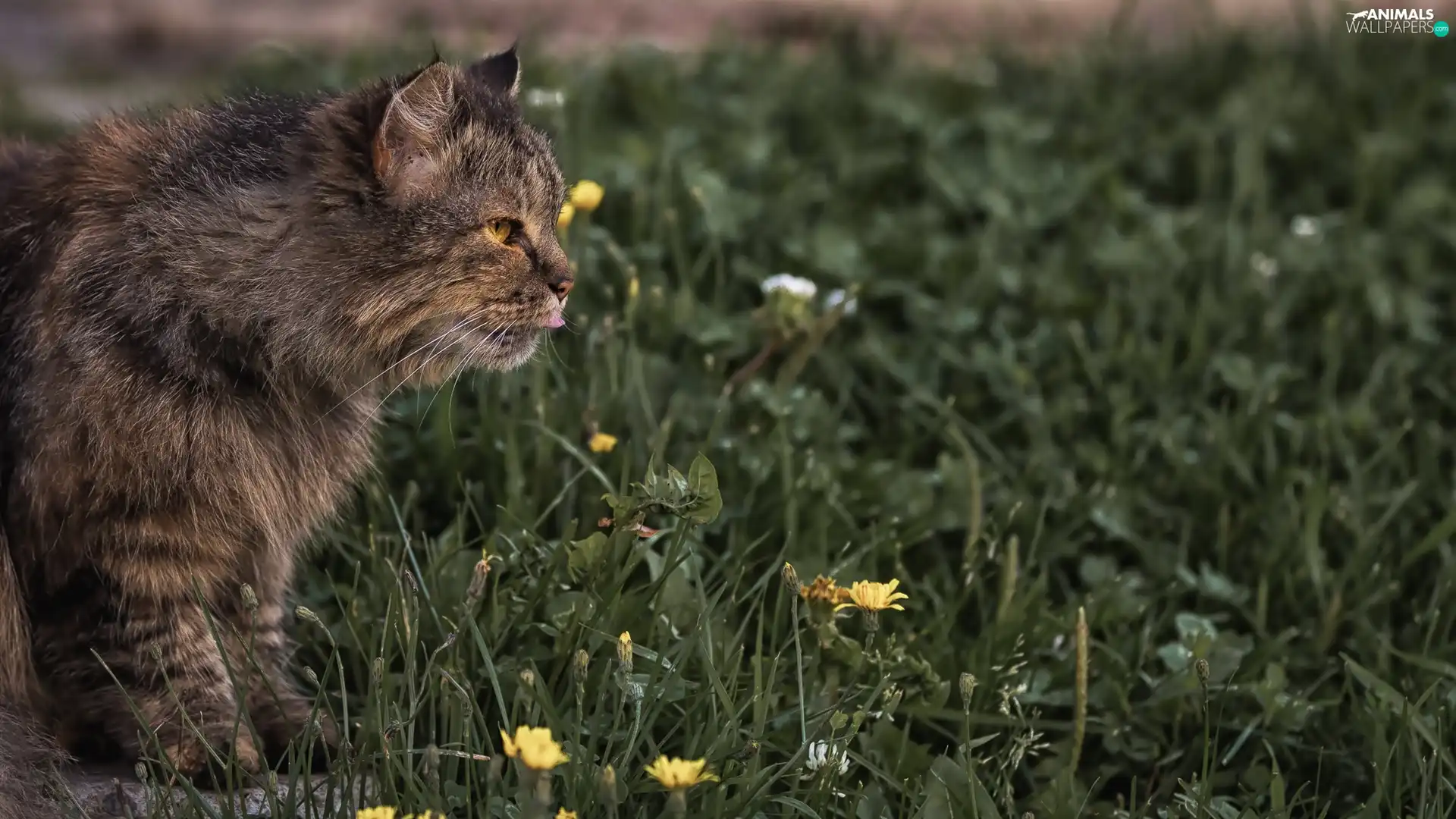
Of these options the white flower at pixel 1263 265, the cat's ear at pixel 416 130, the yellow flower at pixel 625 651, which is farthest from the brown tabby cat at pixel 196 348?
the white flower at pixel 1263 265

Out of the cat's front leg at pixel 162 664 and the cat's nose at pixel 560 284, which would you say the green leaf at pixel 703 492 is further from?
the cat's front leg at pixel 162 664

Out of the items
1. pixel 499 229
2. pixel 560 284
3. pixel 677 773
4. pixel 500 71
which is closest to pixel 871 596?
pixel 677 773

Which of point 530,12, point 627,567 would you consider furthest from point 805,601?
point 530,12

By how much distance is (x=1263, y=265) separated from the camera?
154 inches

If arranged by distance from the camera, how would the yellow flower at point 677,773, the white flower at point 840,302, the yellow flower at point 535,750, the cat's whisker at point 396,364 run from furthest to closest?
the white flower at point 840,302
the cat's whisker at point 396,364
the yellow flower at point 677,773
the yellow flower at point 535,750

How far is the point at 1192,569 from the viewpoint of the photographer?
3105mm

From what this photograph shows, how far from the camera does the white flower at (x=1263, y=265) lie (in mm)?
3889

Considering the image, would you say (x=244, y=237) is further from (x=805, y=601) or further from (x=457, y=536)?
(x=805, y=601)

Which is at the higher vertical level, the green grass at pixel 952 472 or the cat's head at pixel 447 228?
the cat's head at pixel 447 228

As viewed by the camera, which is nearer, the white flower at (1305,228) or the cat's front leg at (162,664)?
the cat's front leg at (162,664)

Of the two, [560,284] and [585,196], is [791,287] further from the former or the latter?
[560,284]

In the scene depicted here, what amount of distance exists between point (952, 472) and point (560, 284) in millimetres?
1055

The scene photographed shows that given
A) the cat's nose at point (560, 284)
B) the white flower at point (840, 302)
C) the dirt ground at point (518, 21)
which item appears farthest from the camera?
the dirt ground at point (518, 21)

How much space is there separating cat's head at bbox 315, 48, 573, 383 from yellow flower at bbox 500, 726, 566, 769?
83 centimetres
